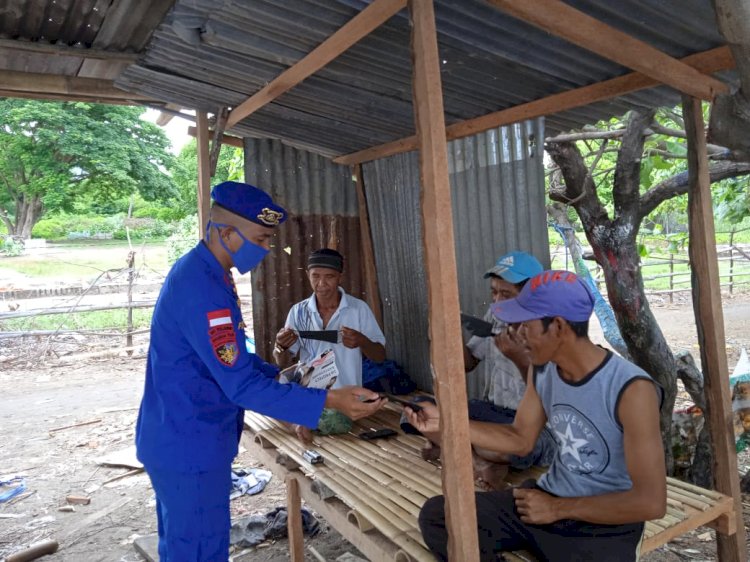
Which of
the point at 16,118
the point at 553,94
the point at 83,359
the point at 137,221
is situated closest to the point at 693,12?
the point at 553,94

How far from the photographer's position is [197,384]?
2.53 metres

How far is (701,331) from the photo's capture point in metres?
3.14

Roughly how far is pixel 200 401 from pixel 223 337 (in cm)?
32

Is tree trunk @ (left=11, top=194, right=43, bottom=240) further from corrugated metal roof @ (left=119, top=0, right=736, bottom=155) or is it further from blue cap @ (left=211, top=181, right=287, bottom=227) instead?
blue cap @ (left=211, top=181, right=287, bottom=227)

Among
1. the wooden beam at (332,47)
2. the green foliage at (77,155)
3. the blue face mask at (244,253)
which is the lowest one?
the blue face mask at (244,253)

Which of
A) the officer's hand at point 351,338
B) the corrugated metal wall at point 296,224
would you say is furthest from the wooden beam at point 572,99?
the officer's hand at point 351,338

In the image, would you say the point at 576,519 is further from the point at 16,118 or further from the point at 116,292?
the point at 16,118

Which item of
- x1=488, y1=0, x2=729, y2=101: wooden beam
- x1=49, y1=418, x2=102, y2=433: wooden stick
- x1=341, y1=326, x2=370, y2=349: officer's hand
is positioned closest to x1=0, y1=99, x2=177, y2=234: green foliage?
x1=49, y1=418, x2=102, y2=433: wooden stick

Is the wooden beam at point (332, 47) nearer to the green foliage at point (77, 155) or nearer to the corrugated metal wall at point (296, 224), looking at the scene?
the corrugated metal wall at point (296, 224)

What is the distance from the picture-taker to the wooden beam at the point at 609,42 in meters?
2.11

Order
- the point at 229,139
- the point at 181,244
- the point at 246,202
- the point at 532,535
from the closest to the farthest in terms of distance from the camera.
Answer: the point at 532,535
the point at 246,202
the point at 229,139
the point at 181,244

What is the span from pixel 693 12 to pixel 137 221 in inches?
1054

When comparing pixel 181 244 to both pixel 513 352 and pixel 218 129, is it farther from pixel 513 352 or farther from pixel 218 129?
pixel 513 352

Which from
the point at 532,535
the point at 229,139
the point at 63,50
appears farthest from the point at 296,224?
the point at 532,535
